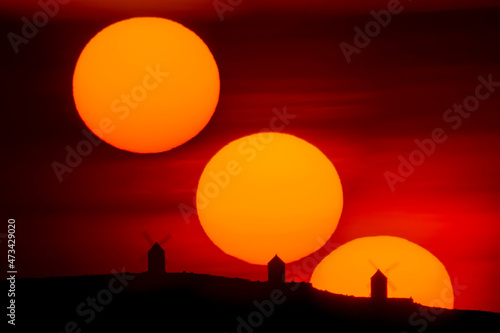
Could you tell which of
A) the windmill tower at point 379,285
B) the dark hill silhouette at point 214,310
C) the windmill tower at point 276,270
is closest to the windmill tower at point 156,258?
the dark hill silhouette at point 214,310

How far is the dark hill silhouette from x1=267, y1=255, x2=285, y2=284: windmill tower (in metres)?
1.71

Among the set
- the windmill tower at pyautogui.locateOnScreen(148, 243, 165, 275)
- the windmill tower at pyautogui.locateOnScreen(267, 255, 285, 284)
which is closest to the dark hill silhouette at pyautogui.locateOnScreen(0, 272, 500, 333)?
the windmill tower at pyautogui.locateOnScreen(148, 243, 165, 275)

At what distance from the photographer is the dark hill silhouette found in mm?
45844

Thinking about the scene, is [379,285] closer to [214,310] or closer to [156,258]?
[214,310]

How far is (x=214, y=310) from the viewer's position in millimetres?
47500

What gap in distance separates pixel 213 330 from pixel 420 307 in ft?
25.6

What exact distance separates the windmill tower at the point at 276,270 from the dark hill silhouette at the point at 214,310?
1715mm

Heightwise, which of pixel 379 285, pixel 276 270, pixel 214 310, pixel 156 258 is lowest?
pixel 214 310

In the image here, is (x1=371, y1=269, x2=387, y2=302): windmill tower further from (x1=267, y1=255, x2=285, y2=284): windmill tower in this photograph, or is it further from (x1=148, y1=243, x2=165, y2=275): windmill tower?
(x1=148, y1=243, x2=165, y2=275): windmill tower

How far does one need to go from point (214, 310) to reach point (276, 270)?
576 cm

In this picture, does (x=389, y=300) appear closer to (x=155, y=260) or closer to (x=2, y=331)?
(x=155, y=260)

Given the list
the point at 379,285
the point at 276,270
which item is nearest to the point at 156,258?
the point at 276,270

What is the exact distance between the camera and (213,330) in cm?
4541

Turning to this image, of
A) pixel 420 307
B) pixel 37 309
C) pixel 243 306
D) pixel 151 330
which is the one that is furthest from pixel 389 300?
pixel 37 309
